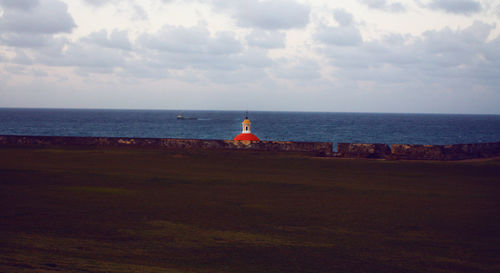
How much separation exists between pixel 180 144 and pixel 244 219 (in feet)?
44.6

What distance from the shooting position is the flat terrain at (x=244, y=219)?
523 centimetres

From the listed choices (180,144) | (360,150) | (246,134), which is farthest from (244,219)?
(246,134)

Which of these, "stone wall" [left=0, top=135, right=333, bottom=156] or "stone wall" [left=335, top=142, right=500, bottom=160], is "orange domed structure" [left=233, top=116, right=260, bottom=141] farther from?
"stone wall" [left=335, top=142, right=500, bottom=160]

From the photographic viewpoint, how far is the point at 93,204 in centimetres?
832

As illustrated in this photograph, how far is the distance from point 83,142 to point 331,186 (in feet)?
46.4

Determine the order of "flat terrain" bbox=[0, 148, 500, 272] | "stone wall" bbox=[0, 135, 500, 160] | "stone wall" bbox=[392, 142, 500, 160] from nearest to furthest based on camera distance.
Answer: "flat terrain" bbox=[0, 148, 500, 272] → "stone wall" bbox=[392, 142, 500, 160] → "stone wall" bbox=[0, 135, 500, 160]

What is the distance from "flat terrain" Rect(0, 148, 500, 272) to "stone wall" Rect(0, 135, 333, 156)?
5050 mm

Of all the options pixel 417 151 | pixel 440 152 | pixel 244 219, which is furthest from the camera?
pixel 417 151

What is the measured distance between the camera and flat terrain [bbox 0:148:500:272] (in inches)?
206

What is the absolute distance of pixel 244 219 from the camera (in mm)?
7371

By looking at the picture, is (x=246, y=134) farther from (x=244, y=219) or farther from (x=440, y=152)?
(x=244, y=219)

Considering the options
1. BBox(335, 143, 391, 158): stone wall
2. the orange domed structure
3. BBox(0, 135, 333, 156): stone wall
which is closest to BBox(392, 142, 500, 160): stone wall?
BBox(335, 143, 391, 158): stone wall

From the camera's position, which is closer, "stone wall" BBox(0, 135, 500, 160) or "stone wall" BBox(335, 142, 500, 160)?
"stone wall" BBox(335, 142, 500, 160)

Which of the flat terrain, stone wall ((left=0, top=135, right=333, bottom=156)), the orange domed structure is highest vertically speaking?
the orange domed structure
